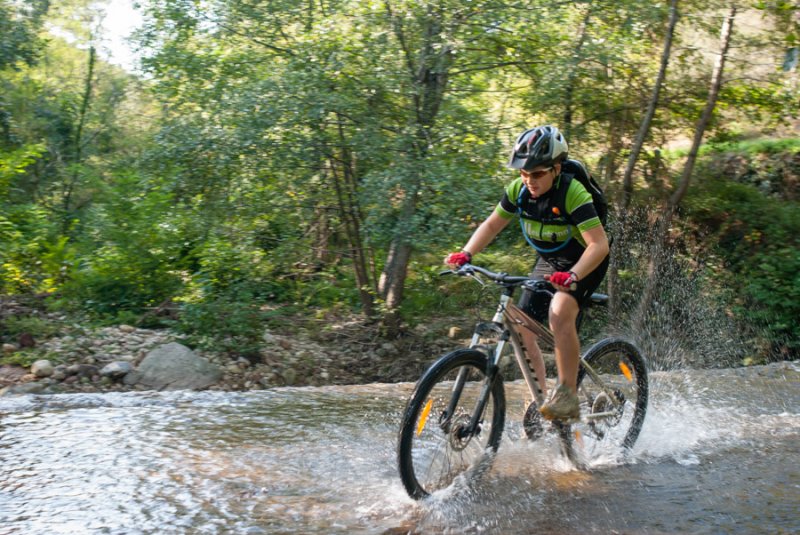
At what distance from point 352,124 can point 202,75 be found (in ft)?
8.02

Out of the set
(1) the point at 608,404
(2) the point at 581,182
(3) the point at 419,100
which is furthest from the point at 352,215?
(2) the point at 581,182

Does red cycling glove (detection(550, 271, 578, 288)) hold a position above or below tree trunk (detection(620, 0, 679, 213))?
below

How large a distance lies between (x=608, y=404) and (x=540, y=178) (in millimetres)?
1925

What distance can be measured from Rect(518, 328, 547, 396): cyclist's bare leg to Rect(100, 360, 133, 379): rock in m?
5.61

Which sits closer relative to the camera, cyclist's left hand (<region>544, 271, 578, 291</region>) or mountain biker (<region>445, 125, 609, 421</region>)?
cyclist's left hand (<region>544, 271, 578, 291</region>)

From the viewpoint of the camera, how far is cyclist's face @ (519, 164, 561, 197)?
481 centimetres

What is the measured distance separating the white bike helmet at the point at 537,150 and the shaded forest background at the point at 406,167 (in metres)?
4.75

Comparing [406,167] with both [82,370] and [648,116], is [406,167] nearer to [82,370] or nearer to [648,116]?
[648,116]

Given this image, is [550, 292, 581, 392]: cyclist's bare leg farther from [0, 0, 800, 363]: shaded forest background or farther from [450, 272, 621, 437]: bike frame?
[0, 0, 800, 363]: shaded forest background

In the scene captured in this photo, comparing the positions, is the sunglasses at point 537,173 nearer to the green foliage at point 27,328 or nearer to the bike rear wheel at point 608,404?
the bike rear wheel at point 608,404

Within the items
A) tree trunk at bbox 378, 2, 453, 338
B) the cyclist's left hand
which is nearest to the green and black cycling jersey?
the cyclist's left hand

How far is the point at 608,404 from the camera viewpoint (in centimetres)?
568

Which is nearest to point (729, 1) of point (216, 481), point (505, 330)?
point (505, 330)

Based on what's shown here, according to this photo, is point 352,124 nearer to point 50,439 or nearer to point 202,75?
point 202,75
